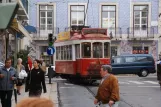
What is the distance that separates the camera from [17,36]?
1110 inches

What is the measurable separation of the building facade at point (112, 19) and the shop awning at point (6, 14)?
39354mm

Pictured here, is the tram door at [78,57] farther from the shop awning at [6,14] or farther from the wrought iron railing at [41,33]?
the wrought iron railing at [41,33]

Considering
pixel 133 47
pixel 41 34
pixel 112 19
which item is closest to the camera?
pixel 41 34

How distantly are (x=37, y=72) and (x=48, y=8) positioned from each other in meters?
36.3

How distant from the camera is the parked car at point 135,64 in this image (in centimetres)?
3934

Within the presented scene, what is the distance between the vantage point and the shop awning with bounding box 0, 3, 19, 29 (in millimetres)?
8648

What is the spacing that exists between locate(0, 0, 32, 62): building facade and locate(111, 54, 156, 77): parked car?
7.66 metres

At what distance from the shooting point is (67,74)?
30031mm

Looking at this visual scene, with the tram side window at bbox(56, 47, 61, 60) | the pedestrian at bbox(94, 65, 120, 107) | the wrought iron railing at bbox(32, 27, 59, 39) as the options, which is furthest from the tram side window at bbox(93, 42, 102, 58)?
the wrought iron railing at bbox(32, 27, 59, 39)

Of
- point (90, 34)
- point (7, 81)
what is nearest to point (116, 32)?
point (90, 34)

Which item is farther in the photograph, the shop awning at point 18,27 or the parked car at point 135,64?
the parked car at point 135,64

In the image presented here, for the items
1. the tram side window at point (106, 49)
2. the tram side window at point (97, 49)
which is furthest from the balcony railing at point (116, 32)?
the tram side window at point (97, 49)

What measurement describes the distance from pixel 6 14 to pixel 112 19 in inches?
1598

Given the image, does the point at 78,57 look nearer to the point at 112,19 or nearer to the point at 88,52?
the point at 88,52
